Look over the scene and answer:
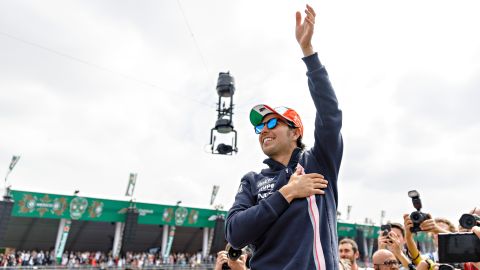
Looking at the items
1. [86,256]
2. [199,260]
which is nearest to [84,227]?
[86,256]

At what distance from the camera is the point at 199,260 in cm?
2795

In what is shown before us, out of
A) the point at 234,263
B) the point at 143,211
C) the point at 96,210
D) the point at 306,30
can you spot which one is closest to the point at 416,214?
the point at 234,263

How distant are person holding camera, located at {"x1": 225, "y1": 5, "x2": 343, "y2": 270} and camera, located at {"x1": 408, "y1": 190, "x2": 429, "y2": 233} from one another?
3.84 ft

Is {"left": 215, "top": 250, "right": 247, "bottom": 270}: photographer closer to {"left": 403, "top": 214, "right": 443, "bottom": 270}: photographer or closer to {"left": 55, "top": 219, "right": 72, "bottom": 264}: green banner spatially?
{"left": 403, "top": 214, "right": 443, "bottom": 270}: photographer

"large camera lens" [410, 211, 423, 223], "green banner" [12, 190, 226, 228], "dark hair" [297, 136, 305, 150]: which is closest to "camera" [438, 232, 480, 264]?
"large camera lens" [410, 211, 423, 223]

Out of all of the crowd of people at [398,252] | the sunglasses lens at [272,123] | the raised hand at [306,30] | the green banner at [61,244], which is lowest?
the green banner at [61,244]

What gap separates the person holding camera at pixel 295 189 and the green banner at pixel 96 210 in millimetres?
24034

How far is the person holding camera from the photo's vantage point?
1659 mm

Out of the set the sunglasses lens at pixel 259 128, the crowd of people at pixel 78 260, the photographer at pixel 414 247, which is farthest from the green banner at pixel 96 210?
the sunglasses lens at pixel 259 128

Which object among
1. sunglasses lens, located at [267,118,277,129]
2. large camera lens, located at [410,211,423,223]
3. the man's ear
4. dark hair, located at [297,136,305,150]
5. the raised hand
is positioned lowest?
large camera lens, located at [410,211,423,223]

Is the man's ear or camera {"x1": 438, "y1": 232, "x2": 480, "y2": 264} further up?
the man's ear

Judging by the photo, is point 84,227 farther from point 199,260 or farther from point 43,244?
point 199,260

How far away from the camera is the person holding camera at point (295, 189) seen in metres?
1.66

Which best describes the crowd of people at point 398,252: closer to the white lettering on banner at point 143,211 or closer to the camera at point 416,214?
the camera at point 416,214
